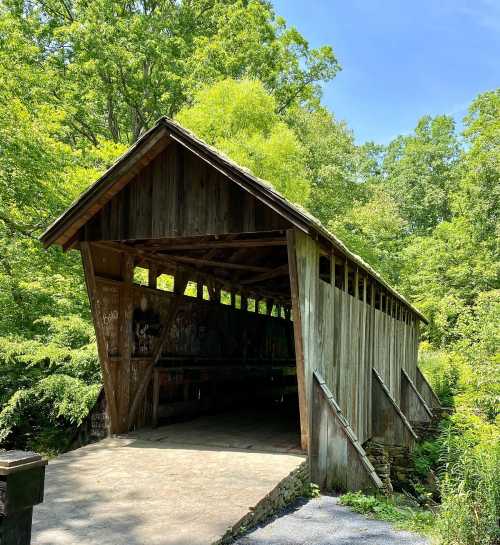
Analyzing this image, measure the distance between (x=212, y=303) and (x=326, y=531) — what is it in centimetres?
654

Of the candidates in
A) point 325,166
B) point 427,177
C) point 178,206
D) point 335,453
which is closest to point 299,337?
point 335,453

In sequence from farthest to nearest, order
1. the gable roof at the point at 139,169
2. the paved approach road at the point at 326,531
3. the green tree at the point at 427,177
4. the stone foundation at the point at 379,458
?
the green tree at the point at 427,177, the stone foundation at the point at 379,458, the gable roof at the point at 139,169, the paved approach road at the point at 326,531

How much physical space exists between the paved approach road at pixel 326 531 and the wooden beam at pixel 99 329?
11.7ft

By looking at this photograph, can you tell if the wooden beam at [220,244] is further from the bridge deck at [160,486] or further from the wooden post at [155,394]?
the bridge deck at [160,486]

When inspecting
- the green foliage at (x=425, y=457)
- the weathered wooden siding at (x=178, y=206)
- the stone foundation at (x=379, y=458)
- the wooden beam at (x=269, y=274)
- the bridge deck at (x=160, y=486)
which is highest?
the weathered wooden siding at (x=178, y=206)

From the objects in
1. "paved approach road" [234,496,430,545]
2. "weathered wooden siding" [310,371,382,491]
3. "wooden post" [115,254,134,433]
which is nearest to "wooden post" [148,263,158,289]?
"wooden post" [115,254,134,433]

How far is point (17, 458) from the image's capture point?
186cm

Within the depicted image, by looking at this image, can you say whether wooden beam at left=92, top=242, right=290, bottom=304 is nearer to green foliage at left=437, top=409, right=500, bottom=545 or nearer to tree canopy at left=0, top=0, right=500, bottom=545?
tree canopy at left=0, top=0, right=500, bottom=545

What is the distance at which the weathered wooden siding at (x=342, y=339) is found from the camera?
7234 millimetres

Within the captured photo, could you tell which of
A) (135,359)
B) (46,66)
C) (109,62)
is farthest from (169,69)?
Answer: (135,359)

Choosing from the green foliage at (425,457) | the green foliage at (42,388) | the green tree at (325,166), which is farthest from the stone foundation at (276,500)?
the green tree at (325,166)

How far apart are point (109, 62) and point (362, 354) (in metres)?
18.0

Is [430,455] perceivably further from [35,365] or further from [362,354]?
[35,365]

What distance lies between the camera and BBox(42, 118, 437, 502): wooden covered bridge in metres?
7.08
